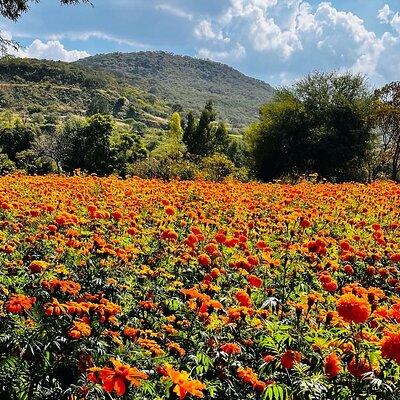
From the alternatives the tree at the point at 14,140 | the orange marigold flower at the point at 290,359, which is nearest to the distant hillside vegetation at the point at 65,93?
the tree at the point at 14,140

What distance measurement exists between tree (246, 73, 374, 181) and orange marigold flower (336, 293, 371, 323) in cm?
2248

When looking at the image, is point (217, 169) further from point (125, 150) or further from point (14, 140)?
point (14, 140)

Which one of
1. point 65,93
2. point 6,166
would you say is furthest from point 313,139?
Answer: point 65,93

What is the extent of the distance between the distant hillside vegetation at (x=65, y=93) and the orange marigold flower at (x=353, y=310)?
385 ft

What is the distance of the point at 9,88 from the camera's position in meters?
126

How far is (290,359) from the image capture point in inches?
95.9

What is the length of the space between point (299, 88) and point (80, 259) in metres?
24.6

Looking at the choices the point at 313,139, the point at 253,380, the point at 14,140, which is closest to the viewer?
the point at 253,380

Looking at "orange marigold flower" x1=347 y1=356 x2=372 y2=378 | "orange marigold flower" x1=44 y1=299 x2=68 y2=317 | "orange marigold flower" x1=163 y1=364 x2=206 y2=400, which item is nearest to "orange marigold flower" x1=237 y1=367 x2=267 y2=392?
"orange marigold flower" x1=347 y1=356 x2=372 y2=378

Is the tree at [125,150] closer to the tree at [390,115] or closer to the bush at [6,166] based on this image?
the bush at [6,166]

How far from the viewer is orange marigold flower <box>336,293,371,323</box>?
227 centimetres

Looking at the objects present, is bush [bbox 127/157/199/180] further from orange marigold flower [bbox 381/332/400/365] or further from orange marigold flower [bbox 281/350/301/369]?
orange marigold flower [bbox 381/332/400/365]

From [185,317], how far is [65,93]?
5526 inches

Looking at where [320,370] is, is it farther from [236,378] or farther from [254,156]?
[254,156]
